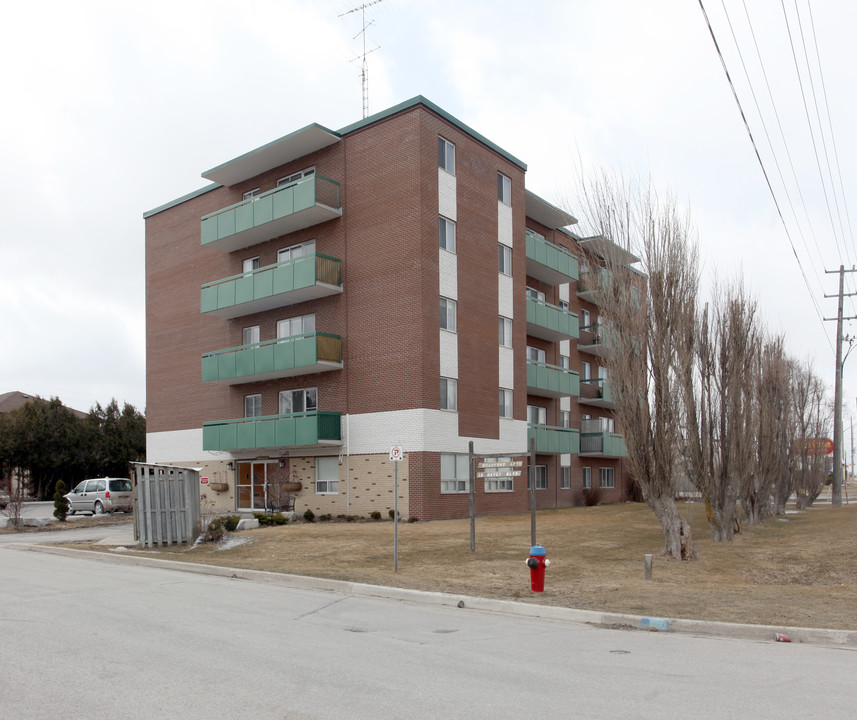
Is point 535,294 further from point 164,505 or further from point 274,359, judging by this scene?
point 164,505

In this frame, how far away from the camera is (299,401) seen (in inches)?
1252

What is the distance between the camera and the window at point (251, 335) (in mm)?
34000

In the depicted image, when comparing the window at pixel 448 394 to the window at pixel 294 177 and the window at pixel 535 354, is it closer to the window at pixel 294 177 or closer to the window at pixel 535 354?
the window at pixel 535 354

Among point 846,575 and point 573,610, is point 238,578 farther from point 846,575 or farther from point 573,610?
point 846,575

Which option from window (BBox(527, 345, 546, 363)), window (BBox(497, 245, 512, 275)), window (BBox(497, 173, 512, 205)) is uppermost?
window (BBox(497, 173, 512, 205))

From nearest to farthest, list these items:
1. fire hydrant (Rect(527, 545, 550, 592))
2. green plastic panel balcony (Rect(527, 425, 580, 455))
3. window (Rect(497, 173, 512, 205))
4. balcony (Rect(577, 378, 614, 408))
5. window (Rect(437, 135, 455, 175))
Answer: fire hydrant (Rect(527, 545, 550, 592))
window (Rect(437, 135, 455, 175))
window (Rect(497, 173, 512, 205))
green plastic panel balcony (Rect(527, 425, 580, 455))
balcony (Rect(577, 378, 614, 408))

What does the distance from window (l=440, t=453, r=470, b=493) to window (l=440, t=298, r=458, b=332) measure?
4.72 m

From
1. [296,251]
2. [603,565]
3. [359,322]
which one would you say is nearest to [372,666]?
[603,565]

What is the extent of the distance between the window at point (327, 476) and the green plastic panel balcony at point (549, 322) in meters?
11.7

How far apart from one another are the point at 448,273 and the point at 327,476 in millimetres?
8914

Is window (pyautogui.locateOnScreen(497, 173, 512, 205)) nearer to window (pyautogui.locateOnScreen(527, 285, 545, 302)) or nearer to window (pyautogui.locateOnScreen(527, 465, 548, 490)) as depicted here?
window (pyautogui.locateOnScreen(527, 285, 545, 302))

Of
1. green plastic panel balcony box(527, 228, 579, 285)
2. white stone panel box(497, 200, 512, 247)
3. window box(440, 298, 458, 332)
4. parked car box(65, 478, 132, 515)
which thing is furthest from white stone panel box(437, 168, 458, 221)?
parked car box(65, 478, 132, 515)

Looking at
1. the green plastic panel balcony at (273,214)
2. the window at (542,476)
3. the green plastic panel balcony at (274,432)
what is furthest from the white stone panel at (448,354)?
the window at (542,476)

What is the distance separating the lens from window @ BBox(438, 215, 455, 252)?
29670 mm
